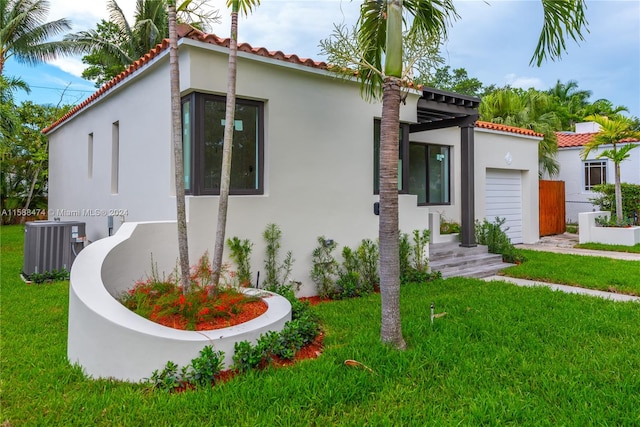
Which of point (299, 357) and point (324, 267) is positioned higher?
point (324, 267)

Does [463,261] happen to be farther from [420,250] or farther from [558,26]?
[558,26]

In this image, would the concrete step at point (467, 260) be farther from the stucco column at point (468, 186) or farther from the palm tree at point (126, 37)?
the palm tree at point (126, 37)

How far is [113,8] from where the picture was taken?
20844 mm

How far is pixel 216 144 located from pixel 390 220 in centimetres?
303

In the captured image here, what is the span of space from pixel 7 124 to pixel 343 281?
45.0 ft

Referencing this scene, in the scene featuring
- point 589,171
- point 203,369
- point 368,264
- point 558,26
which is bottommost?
point 203,369

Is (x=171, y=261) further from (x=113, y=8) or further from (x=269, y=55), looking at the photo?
(x=113, y=8)

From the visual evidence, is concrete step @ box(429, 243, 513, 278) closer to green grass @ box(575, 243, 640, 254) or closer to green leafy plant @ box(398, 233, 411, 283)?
green leafy plant @ box(398, 233, 411, 283)

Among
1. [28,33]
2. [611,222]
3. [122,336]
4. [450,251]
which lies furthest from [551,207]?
[28,33]

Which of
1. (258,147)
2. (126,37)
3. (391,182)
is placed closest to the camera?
(391,182)

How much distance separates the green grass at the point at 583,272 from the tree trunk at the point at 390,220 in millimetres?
5140

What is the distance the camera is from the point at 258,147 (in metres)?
6.17

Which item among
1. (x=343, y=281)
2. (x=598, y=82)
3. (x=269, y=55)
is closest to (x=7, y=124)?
(x=269, y=55)

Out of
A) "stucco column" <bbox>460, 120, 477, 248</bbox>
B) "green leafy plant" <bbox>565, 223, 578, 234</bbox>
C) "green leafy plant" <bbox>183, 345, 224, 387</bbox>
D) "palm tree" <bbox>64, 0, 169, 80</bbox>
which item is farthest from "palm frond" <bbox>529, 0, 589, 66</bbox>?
"palm tree" <bbox>64, 0, 169, 80</bbox>
